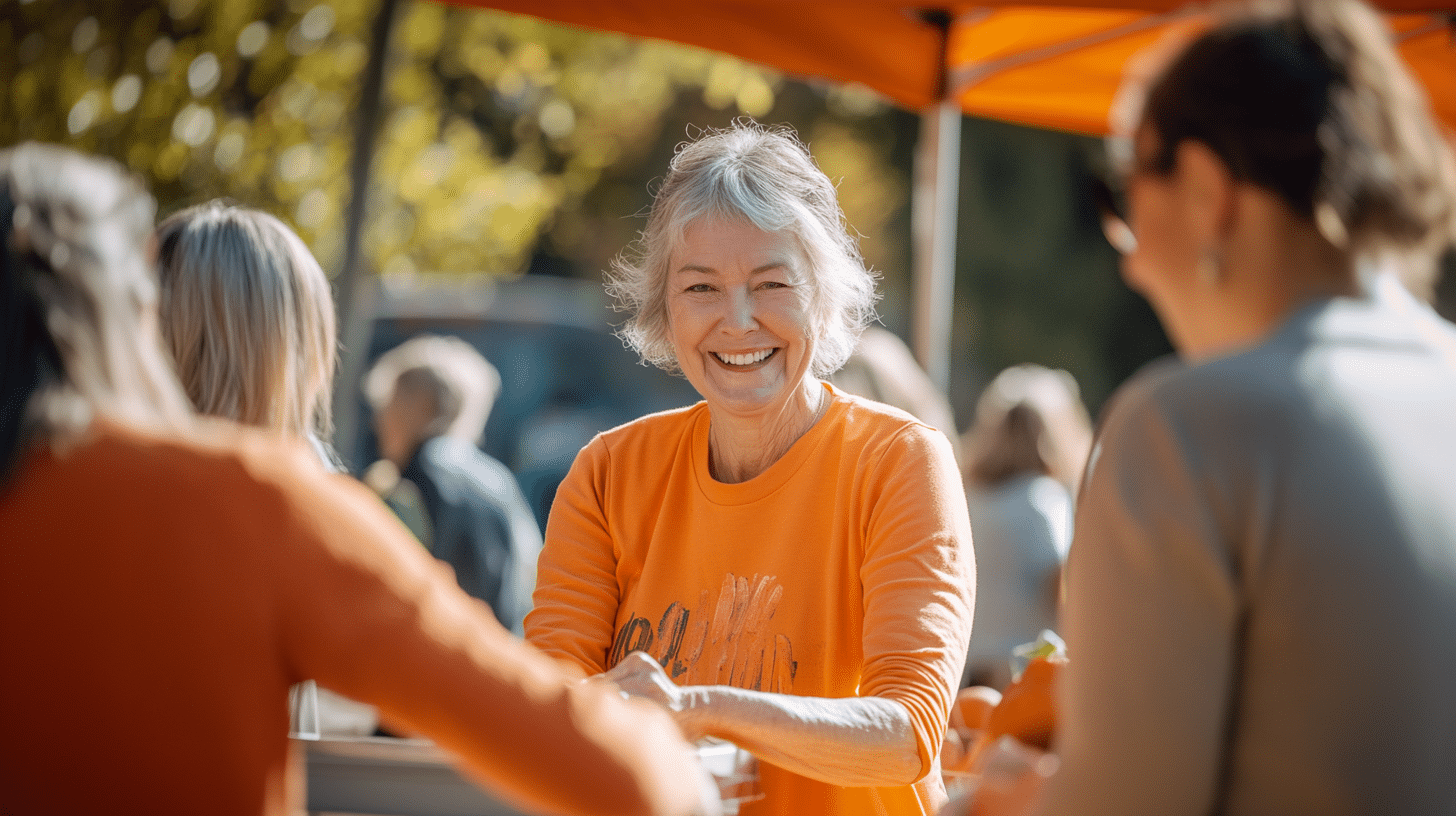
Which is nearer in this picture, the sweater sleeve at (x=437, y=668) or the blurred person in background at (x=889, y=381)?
the sweater sleeve at (x=437, y=668)

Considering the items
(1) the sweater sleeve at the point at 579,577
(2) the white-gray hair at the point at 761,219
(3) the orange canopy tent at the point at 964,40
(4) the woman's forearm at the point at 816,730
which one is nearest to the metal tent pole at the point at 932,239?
(3) the orange canopy tent at the point at 964,40

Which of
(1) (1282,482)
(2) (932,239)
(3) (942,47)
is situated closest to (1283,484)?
(1) (1282,482)

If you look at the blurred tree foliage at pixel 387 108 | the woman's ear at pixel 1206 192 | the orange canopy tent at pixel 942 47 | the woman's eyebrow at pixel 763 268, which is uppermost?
the blurred tree foliage at pixel 387 108

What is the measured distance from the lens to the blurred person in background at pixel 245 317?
2043 millimetres

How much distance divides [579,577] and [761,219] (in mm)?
700

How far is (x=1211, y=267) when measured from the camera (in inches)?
49.3

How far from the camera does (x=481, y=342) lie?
9656 millimetres

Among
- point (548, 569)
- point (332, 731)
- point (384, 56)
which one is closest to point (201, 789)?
point (548, 569)

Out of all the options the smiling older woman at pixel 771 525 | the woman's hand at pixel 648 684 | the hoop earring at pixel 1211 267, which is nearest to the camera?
the hoop earring at pixel 1211 267

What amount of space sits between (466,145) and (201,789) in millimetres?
7118

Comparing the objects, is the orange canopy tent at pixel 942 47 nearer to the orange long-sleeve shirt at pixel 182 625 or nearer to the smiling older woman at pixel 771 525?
the smiling older woman at pixel 771 525

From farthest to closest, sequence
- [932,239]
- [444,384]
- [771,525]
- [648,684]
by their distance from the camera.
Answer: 1. [444,384]
2. [932,239]
3. [771,525]
4. [648,684]

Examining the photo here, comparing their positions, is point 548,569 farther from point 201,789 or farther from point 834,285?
point 201,789

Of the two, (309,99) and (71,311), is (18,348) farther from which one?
(309,99)
